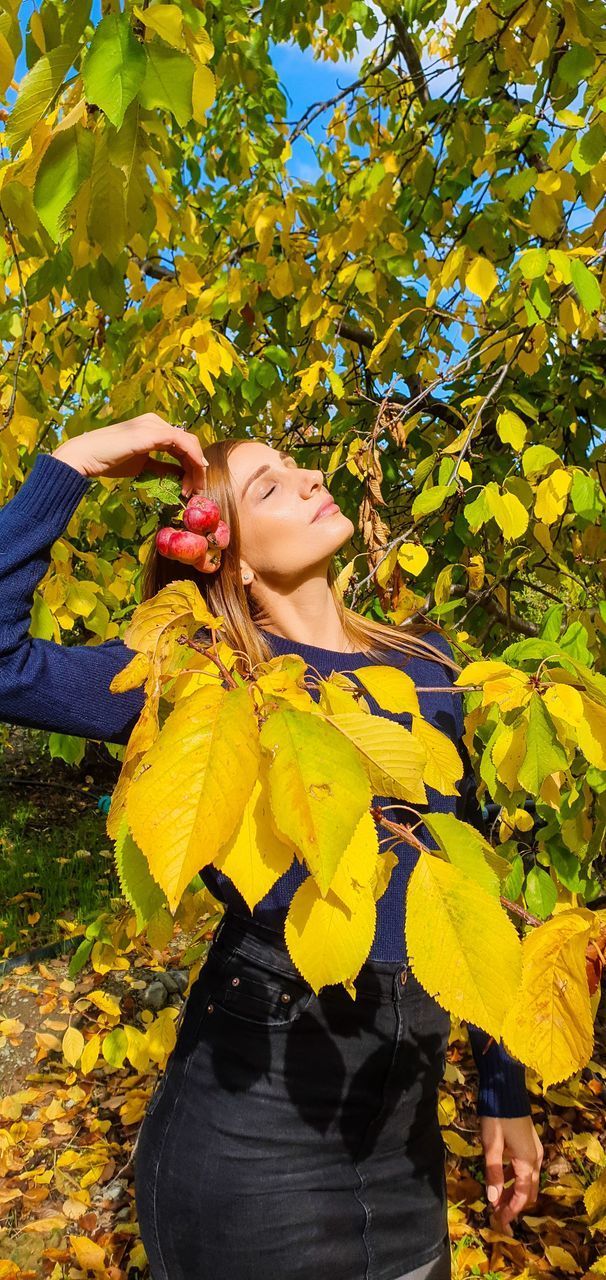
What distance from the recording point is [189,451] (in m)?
1.36

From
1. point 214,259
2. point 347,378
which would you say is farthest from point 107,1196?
point 214,259

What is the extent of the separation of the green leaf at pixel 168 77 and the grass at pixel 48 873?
3.95 metres

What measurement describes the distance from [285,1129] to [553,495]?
125 centimetres

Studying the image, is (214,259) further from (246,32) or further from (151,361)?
(151,361)

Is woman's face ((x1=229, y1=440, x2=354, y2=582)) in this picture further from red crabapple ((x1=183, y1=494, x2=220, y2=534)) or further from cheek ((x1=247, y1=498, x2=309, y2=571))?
red crabapple ((x1=183, y1=494, x2=220, y2=534))

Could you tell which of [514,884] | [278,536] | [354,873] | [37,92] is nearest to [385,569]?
[278,536]

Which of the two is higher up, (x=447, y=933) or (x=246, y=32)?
(x=246, y=32)

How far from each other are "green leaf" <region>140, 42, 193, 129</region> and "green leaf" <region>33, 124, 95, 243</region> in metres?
0.10

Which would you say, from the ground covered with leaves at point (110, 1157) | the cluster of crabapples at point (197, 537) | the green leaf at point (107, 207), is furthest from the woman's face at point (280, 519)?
the ground covered with leaves at point (110, 1157)

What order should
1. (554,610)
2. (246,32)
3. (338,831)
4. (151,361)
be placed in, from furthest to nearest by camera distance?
(246,32)
(151,361)
(554,610)
(338,831)

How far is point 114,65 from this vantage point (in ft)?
2.43

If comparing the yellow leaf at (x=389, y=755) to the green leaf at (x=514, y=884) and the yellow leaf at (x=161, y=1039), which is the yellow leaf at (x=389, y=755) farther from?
the yellow leaf at (x=161, y=1039)

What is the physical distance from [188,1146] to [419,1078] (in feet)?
1.27

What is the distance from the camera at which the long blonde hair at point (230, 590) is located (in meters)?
1.50
